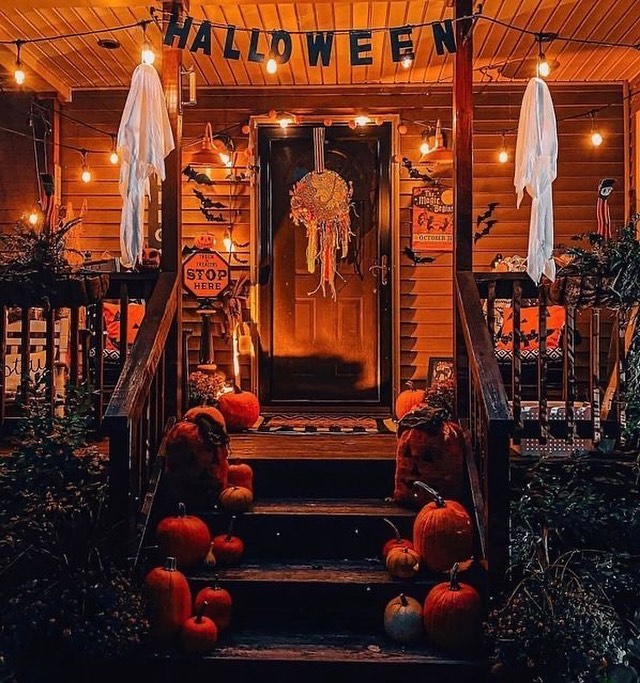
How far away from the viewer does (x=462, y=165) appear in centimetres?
434

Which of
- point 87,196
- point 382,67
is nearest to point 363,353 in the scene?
point 382,67

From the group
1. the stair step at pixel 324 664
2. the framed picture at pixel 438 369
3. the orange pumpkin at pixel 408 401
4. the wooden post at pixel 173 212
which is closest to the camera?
the stair step at pixel 324 664

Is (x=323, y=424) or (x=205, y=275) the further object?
(x=205, y=275)

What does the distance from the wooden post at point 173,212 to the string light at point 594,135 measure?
3.54 meters

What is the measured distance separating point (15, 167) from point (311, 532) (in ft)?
14.7

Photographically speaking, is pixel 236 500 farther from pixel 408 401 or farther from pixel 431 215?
pixel 431 215

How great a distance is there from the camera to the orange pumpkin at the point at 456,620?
324 centimetres

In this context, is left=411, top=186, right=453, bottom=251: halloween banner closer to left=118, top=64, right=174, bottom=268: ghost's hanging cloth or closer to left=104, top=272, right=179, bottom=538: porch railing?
left=104, top=272, right=179, bottom=538: porch railing

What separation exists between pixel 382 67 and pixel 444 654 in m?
4.44

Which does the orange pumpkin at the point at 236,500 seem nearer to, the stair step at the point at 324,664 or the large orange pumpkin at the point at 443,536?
the stair step at the point at 324,664

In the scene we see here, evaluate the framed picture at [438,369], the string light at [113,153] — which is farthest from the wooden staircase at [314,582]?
the string light at [113,153]

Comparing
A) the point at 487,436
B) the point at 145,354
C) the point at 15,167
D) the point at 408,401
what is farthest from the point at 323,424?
the point at 15,167

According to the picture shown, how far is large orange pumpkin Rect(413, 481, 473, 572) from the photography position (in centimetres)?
353

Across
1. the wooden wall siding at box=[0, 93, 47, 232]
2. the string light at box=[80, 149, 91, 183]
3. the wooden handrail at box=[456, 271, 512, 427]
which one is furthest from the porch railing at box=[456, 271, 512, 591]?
the wooden wall siding at box=[0, 93, 47, 232]
